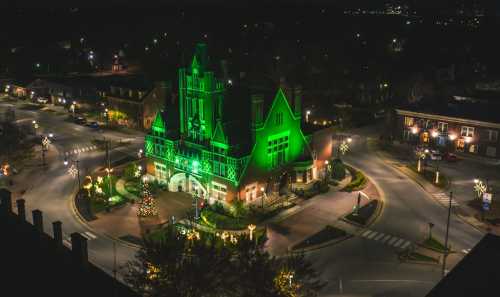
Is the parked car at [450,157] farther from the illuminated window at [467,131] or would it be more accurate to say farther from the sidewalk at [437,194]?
the sidewalk at [437,194]

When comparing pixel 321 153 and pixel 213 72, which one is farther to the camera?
pixel 321 153

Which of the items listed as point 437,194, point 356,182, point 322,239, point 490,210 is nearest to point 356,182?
point 356,182

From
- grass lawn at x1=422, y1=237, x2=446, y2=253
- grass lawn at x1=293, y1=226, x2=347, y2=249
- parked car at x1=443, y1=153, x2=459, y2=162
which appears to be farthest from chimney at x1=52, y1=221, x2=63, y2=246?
parked car at x1=443, y1=153, x2=459, y2=162

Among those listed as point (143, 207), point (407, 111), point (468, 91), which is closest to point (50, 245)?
point (143, 207)

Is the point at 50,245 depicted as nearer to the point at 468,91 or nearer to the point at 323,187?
the point at 323,187

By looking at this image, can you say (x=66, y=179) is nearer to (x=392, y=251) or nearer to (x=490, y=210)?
(x=392, y=251)

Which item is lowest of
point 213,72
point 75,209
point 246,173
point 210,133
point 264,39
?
point 75,209
